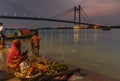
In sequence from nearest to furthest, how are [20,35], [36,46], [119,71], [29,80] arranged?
[29,80] → [36,46] → [119,71] → [20,35]

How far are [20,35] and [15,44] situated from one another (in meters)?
27.7

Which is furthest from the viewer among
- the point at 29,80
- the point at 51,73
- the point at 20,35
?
the point at 20,35

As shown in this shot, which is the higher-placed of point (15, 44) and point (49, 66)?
point (15, 44)

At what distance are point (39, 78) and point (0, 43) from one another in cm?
1085

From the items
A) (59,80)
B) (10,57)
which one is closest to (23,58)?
(10,57)

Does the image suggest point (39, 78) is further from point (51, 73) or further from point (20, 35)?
point (20, 35)

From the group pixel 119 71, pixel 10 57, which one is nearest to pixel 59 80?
pixel 10 57

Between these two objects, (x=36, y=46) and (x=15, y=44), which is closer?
(x=15, y=44)

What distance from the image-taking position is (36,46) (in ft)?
43.0

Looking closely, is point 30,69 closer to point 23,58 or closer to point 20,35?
point 23,58

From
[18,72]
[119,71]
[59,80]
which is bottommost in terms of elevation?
[119,71]

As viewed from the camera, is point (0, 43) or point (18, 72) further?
point (0, 43)

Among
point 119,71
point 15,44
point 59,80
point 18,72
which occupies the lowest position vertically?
point 119,71

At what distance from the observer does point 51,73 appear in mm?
7332
